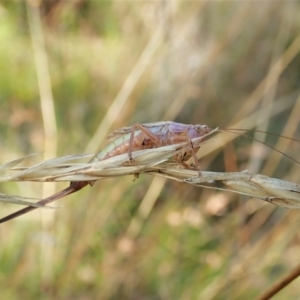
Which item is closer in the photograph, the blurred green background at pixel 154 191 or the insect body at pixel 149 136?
the insect body at pixel 149 136

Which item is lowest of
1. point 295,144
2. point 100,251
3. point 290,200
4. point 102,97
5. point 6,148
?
point 290,200

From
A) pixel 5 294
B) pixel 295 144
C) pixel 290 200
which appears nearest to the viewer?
pixel 290 200

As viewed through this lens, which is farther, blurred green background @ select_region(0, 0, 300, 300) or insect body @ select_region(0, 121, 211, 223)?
blurred green background @ select_region(0, 0, 300, 300)

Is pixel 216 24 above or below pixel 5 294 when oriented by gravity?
above

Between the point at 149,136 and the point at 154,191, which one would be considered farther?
the point at 154,191

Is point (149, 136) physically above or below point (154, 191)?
below

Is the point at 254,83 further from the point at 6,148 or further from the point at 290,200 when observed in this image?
the point at 290,200

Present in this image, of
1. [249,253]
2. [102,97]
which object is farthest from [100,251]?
[102,97]

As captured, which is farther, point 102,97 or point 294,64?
point 294,64
